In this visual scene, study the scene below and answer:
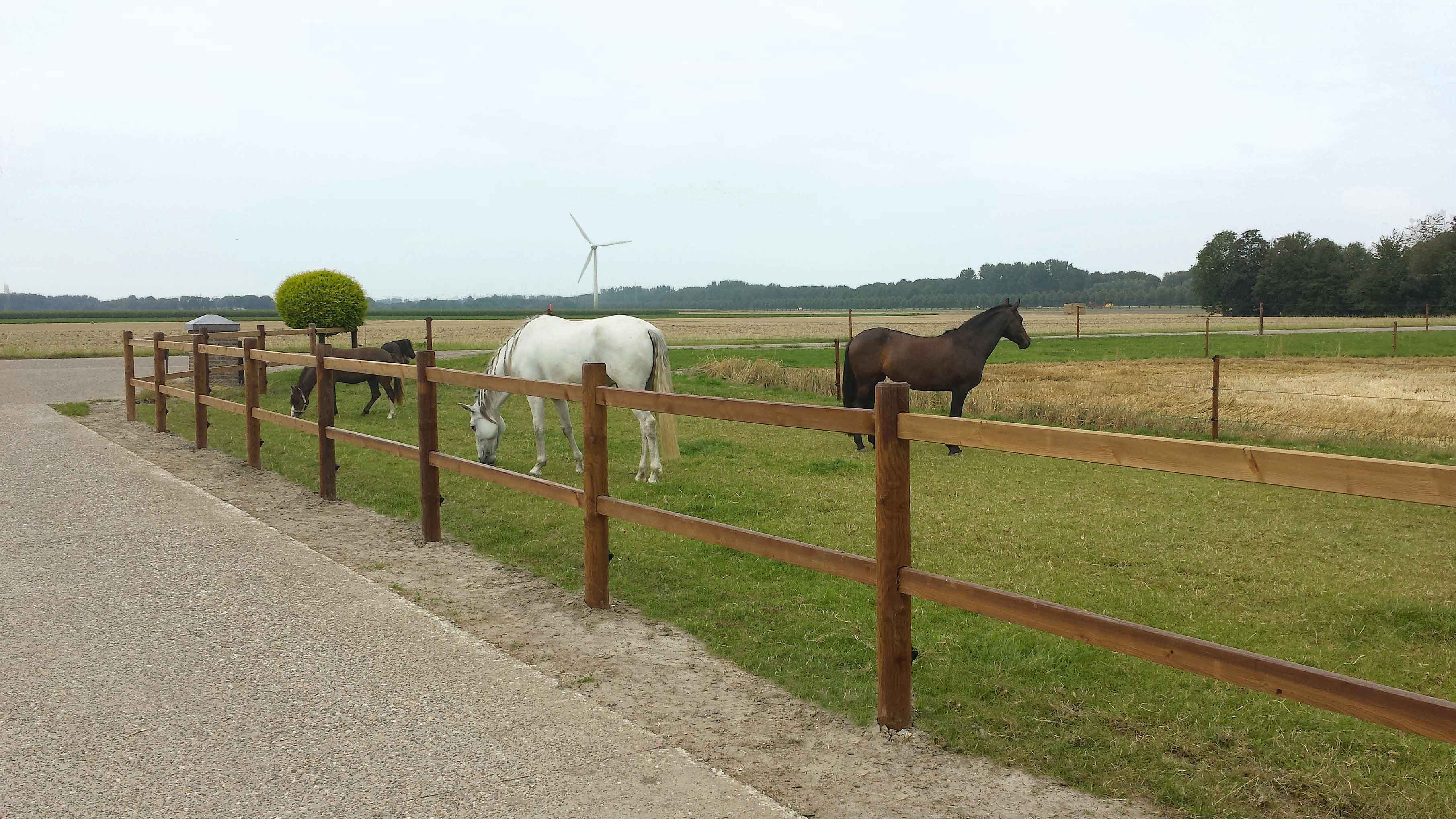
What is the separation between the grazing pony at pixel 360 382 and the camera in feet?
47.8

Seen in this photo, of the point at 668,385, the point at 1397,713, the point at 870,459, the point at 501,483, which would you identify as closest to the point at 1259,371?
the point at 870,459

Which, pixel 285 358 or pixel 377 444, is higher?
pixel 285 358

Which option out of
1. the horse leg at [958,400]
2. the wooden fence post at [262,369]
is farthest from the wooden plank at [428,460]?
the wooden fence post at [262,369]

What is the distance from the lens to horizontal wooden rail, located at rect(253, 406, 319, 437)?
8.64m

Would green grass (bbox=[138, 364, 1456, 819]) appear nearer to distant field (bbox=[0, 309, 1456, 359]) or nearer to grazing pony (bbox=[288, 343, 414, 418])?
grazing pony (bbox=[288, 343, 414, 418])

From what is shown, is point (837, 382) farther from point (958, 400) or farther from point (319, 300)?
point (319, 300)

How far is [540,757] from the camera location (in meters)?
3.43

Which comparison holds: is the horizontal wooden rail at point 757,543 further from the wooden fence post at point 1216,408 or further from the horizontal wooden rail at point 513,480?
the wooden fence post at point 1216,408

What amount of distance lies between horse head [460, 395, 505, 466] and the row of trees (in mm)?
74879

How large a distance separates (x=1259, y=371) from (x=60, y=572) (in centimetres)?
2320

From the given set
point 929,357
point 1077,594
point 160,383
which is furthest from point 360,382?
point 1077,594

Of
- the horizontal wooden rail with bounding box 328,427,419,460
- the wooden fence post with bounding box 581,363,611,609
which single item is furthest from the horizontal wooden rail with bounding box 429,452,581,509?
the horizontal wooden rail with bounding box 328,427,419,460

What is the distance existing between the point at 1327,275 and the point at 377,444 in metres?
87.9

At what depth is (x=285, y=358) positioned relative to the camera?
29.5 ft
